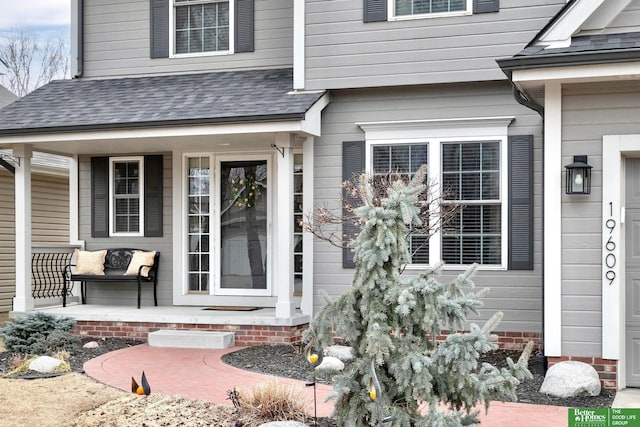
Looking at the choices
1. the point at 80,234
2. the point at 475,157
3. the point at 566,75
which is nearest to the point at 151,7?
the point at 80,234

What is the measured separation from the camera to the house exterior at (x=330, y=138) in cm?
715

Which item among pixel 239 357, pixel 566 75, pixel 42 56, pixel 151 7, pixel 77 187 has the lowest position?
pixel 239 357

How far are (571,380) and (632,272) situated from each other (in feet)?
4.15

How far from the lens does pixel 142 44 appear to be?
11609 millimetres

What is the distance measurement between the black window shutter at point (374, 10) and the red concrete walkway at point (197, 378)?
4502mm

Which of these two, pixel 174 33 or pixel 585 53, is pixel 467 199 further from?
pixel 174 33

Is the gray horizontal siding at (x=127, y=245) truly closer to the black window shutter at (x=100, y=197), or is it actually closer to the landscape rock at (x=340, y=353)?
the black window shutter at (x=100, y=197)

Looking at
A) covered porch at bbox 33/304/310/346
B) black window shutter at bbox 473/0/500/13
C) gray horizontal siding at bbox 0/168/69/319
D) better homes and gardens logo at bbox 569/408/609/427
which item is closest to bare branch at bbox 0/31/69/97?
gray horizontal siding at bbox 0/168/69/319

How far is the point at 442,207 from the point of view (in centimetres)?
923

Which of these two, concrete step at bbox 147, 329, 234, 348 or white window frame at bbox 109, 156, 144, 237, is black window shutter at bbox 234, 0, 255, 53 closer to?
white window frame at bbox 109, 156, 144, 237

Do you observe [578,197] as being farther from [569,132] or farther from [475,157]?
[475,157]

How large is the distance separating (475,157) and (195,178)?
4.23 metres

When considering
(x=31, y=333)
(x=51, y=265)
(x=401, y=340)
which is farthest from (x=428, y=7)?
(x=51, y=265)

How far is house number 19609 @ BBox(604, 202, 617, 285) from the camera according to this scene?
7.02 m
